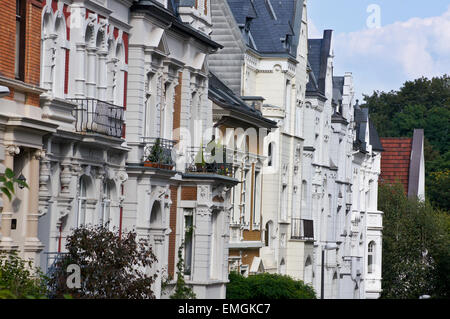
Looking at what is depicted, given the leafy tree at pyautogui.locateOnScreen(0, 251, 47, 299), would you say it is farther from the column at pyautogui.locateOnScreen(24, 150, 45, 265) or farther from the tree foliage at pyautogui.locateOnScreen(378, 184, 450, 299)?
the tree foliage at pyautogui.locateOnScreen(378, 184, 450, 299)

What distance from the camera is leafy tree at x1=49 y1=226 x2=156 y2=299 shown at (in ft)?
79.2

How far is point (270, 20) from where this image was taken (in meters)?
52.0

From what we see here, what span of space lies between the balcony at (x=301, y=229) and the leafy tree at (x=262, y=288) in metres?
10.1

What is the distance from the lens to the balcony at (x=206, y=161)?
36844 mm

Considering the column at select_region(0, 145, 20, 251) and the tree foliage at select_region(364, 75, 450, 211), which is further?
the tree foliage at select_region(364, 75, 450, 211)

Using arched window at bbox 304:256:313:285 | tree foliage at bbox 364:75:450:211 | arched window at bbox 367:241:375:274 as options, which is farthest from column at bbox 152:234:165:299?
tree foliage at bbox 364:75:450:211

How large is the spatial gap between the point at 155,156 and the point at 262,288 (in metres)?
10.8

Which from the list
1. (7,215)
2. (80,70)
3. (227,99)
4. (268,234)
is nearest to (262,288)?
(227,99)

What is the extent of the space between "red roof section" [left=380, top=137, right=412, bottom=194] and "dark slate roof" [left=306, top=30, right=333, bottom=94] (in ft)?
90.4

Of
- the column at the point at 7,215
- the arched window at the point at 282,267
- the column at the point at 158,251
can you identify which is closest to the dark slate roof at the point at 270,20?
the arched window at the point at 282,267

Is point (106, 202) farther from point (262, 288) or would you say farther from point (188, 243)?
point (262, 288)

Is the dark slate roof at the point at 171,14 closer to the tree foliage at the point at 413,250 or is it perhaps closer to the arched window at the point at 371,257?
the tree foliage at the point at 413,250
